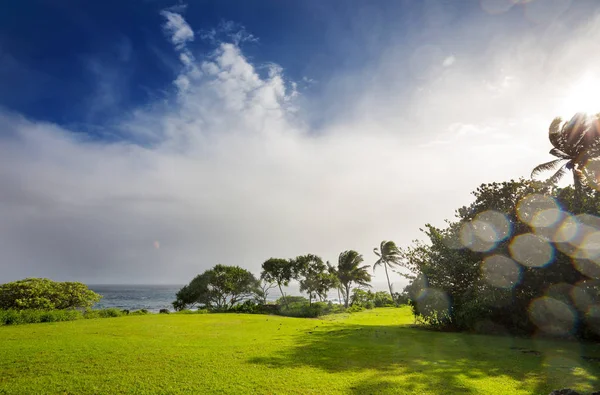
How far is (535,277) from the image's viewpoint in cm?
2048

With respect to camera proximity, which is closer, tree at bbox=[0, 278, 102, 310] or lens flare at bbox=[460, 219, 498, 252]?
lens flare at bbox=[460, 219, 498, 252]

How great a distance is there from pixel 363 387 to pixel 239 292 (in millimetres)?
50228

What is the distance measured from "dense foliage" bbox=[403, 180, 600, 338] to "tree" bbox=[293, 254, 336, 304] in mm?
34039

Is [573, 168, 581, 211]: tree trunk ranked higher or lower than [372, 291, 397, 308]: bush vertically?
higher

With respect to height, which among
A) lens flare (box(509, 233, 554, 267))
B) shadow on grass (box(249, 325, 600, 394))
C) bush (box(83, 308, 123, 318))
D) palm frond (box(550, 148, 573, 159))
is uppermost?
palm frond (box(550, 148, 573, 159))

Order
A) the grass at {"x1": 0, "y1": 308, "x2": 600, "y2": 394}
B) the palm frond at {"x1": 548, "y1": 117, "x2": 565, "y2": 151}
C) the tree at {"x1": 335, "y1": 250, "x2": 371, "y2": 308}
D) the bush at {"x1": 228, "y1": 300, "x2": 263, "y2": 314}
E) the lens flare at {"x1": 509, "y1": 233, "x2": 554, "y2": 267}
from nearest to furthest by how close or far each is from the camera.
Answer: the grass at {"x1": 0, "y1": 308, "x2": 600, "y2": 394} < the lens flare at {"x1": 509, "y1": 233, "x2": 554, "y2": 267} < the palm frond at {"x1": 548, "y1": 117, "x2": 565, "y2": 151} < the bush at {"x1": 228, "y1": 300, "x2": 263, "y2": 314} < the tree at {"x1": 335, "y1": 250, "x2": 371, "y2": 308}

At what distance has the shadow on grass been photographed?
388 inches

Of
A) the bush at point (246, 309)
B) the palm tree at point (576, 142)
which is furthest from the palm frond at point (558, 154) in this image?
the bush at point (246, 309)

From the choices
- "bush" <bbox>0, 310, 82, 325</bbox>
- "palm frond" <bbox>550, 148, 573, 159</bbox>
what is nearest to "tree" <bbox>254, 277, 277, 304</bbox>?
"bush" <bbox>0, 310, 82, 325</bbox>

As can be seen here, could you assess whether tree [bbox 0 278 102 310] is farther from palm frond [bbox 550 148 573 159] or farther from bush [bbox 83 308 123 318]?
palm frond [bbox 550 148 573 159]

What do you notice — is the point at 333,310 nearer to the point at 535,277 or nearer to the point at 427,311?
the point at 427,311

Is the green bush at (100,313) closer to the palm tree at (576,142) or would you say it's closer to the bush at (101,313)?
the bush at (101,313)

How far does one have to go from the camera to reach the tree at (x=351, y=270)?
217ft

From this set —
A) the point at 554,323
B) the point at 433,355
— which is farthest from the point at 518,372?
the point at 554,323
